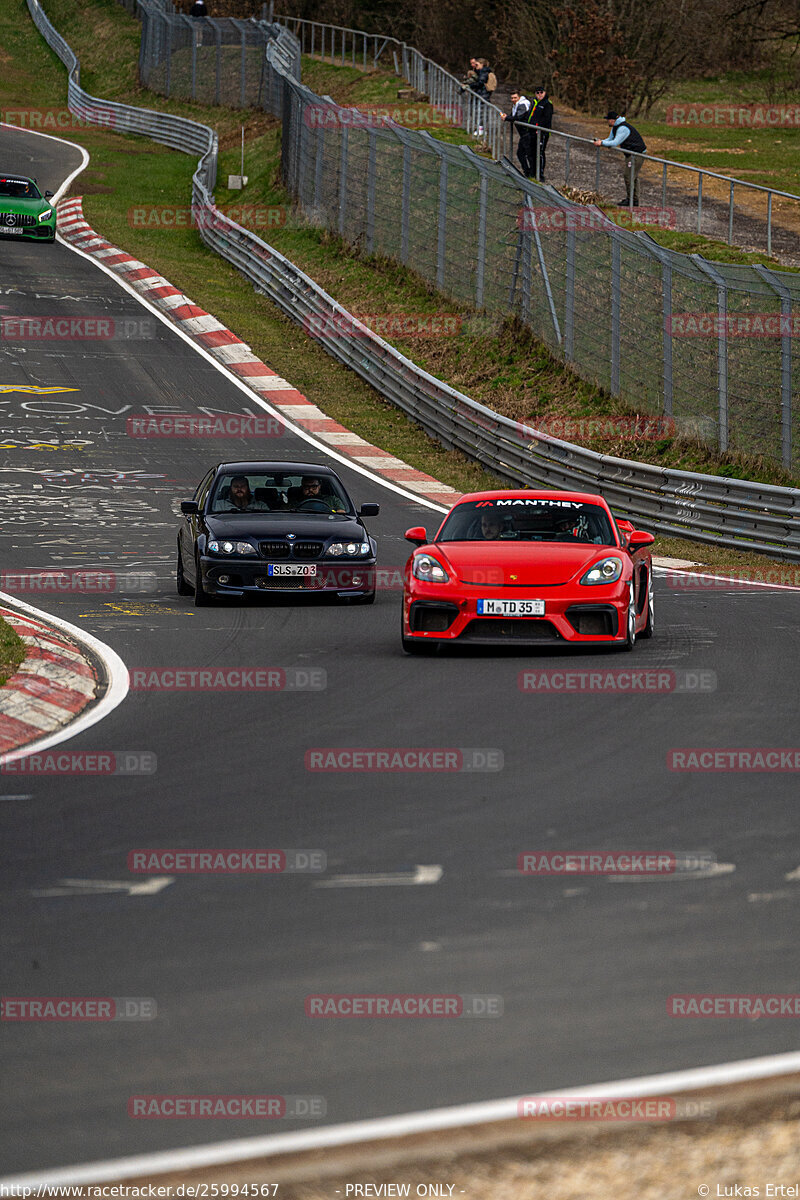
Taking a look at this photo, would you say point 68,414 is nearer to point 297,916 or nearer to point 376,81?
point 297,916

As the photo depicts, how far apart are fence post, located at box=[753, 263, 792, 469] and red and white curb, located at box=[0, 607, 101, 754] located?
1151cm

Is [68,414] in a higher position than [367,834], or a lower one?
lower

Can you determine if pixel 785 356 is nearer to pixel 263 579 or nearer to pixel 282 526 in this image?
pixel 282 526

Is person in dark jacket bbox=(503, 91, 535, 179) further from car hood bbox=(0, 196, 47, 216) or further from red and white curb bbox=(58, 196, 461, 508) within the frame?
car hood bbox=(0, 196, 47, 216)

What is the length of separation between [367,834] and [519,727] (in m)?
2.50

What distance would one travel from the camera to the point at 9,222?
133ft

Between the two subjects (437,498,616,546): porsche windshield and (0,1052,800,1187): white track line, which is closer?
(0,1052,800,1187): white track line

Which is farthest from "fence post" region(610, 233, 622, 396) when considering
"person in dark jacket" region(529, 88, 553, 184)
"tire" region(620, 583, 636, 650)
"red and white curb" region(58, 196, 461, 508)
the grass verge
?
the grass verge

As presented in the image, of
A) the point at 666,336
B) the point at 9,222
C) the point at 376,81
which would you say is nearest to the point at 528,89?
the point at 376,81

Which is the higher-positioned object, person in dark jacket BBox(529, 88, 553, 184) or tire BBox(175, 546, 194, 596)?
person in dark jacket BBox(529, 88, 553, 184)

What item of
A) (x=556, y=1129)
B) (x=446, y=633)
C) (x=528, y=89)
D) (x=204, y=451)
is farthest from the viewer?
(x=528, y=89)

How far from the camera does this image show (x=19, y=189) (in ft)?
134

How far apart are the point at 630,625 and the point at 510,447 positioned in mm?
13271

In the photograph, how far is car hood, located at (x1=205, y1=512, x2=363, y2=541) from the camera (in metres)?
15.3
